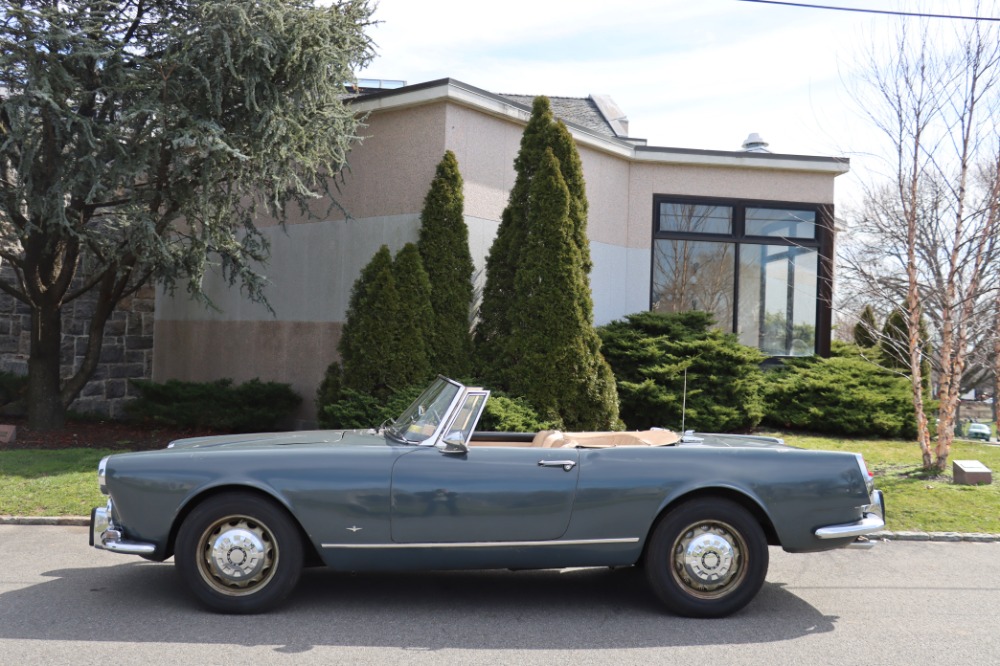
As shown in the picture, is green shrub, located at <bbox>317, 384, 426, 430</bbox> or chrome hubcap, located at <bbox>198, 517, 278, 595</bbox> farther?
green shrub, located at <bbox>317, 384, 426, 430</bbox>

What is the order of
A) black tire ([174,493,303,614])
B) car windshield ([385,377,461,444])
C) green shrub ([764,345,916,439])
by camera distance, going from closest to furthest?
black tire ([174,493,303,614]), car windshield ([385,377,461,444]), green shrub ([764,345,916,439])

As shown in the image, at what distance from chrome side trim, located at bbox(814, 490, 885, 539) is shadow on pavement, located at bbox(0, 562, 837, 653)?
52 cm

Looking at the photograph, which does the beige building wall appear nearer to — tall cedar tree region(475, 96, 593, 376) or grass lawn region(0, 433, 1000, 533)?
tall cedar tree region(475, 96, 593, 376)

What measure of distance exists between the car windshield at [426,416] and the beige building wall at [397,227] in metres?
5.89

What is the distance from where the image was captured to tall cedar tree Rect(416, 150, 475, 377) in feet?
35.5

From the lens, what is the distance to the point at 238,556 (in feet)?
16.6

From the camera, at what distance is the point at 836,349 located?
1597 cm

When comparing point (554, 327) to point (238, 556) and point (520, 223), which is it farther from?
point (238, 556)

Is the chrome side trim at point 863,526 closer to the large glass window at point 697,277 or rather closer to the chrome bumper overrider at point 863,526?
the chrome bumper overrider at point 863,526

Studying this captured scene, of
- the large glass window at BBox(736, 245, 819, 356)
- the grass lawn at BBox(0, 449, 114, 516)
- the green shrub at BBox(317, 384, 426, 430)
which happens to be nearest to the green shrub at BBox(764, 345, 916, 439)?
the large glass window at BBox(736, 245, 819, 356)

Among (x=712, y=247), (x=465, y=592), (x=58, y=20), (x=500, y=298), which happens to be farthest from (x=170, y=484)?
(x=712, y=247)

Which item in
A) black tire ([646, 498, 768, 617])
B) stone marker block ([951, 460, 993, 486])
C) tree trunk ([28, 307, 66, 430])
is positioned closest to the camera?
black tire ([646, 498, 768, 617])

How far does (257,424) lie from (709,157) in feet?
26.4

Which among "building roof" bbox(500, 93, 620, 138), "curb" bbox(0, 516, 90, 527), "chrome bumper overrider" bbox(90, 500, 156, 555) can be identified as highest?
"building roof" bbox(500, 93, 620, 138)
